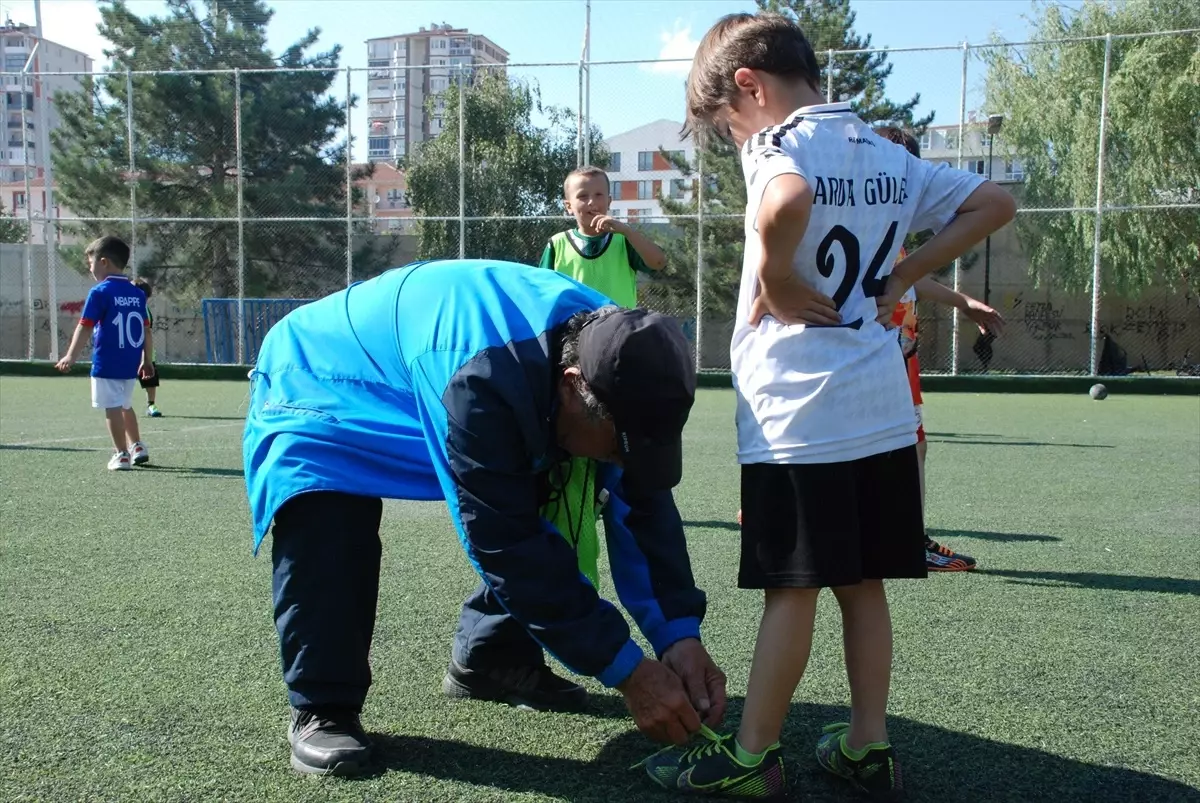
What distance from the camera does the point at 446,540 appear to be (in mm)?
5059

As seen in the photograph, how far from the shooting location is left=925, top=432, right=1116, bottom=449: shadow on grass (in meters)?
9.60

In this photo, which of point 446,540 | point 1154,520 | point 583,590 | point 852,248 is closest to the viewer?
point 583,590

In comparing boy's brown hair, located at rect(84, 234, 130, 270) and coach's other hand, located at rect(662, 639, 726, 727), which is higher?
boy's brown hair, located at rect(84, 234, 130, 270)

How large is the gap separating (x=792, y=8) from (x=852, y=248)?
1217 inches

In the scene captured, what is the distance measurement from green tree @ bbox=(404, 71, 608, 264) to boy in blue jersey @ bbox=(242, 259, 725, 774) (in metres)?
17.4

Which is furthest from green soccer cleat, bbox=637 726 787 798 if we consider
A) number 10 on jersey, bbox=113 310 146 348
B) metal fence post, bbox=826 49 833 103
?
metal fence post, bbox=826 49 833 103

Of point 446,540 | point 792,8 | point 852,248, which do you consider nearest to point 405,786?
point 852,248

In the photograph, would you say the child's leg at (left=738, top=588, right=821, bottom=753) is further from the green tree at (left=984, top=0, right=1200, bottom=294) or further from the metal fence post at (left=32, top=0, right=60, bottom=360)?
the metal fence post at (left=32, top=0, right=60, bottom=360)

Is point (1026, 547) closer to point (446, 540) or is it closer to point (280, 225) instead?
point (446, 540)

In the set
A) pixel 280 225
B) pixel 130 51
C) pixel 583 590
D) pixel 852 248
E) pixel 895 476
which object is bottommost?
pixel 583 590

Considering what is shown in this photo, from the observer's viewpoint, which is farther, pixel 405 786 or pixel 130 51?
pixel 130 51

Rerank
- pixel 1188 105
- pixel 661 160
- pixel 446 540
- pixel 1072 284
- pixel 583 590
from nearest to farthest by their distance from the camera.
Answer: pixel 583 590 → pixel 446 540 → pixel 1188 105 → pixel 1072 284 → pixel 661 160

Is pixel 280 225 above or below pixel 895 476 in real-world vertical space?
above

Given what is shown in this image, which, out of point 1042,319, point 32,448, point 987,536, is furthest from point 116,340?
point 1042,319
